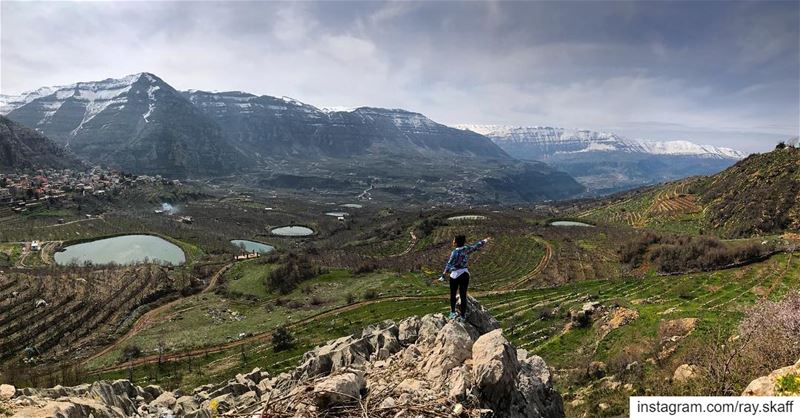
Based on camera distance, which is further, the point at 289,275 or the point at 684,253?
the point at 289,275

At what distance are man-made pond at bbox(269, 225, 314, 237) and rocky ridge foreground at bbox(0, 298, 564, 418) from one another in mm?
161340

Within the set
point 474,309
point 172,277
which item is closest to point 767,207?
point 474,309

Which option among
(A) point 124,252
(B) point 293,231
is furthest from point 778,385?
(B) point 293,231

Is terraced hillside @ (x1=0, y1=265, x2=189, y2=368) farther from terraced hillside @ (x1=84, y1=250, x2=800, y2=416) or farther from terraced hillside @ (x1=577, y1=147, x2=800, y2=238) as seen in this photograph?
terraced hillside @ (x1=577, y1=147, x2=800, y2=238)

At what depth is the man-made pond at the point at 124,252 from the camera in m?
108

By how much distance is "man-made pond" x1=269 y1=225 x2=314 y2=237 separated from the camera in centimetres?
17754

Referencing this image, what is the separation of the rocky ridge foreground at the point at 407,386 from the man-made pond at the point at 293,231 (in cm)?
16134

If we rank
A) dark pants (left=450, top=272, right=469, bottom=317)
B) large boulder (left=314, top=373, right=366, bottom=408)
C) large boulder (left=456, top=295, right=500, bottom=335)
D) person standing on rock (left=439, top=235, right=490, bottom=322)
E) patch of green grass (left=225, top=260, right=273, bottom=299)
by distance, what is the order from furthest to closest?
1. patch of green grass (left=225, top=260, right=273, bottom=299)
2. large boulder (left=456, top=295, right=500, bottom=335)
3. dark pants (left=450, top=272, right=469, bottom=317)
4. person standing on rock (left=439, top=235, right=490, bottom=322)
5. large boulder (left=314, top=373, right=366, bottom=408)

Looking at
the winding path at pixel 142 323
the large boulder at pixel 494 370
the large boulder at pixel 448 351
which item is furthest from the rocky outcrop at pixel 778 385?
the winding path at pixel 142 323

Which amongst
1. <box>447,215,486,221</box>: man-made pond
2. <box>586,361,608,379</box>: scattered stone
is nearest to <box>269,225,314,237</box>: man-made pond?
<box>447,215,486,221</box>: man-made pond

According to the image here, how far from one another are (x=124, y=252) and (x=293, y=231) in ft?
242

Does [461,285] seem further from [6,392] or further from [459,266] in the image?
[6,392]

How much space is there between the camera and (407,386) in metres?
11.8

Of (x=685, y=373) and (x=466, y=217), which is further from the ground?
(x=685, y=373)
